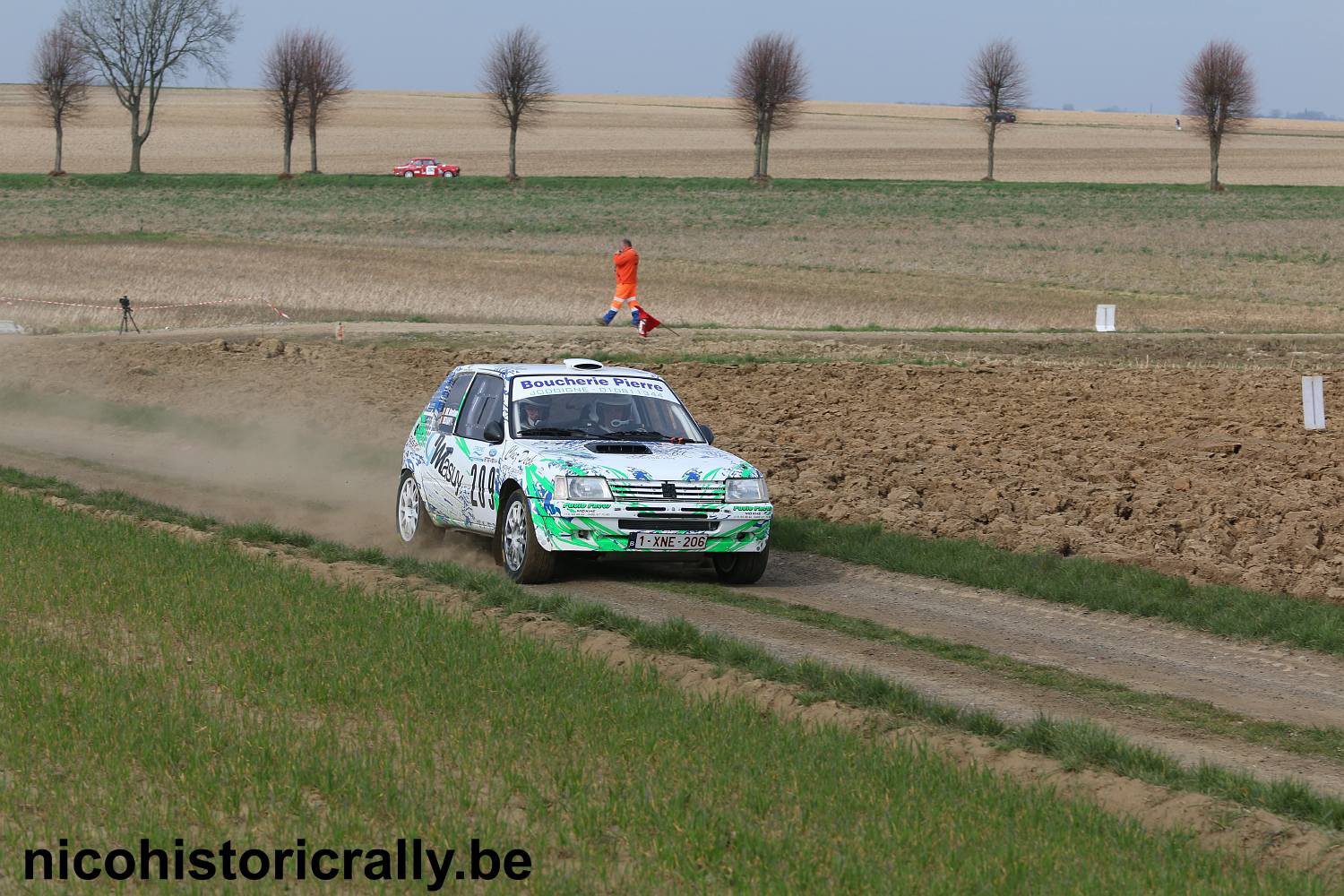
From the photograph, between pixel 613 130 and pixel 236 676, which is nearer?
pixel 236 676

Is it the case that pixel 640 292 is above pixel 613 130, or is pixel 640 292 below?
below

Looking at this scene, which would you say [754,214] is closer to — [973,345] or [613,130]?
[973,345]

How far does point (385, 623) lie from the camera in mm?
10242

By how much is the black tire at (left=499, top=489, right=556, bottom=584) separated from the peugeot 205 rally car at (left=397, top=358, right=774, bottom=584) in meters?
0.01

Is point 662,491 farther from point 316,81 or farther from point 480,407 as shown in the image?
point 316,81

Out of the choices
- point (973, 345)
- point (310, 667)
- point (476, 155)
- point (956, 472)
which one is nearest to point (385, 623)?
point (310, 667)

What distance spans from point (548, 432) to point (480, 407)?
A: 1019 millimetres

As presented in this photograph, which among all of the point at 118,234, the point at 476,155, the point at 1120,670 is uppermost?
the point at 476,155

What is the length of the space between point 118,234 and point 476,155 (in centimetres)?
→ 5558

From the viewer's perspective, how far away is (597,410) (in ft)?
46.0

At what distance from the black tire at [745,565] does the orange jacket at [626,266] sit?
18645mm

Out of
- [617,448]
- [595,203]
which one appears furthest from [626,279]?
[595,203]

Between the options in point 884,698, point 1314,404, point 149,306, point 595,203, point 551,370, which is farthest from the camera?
point 595,203

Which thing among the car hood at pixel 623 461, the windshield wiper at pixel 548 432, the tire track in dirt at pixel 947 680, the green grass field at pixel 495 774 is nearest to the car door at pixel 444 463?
the windshield wiper at pixel 548 432
